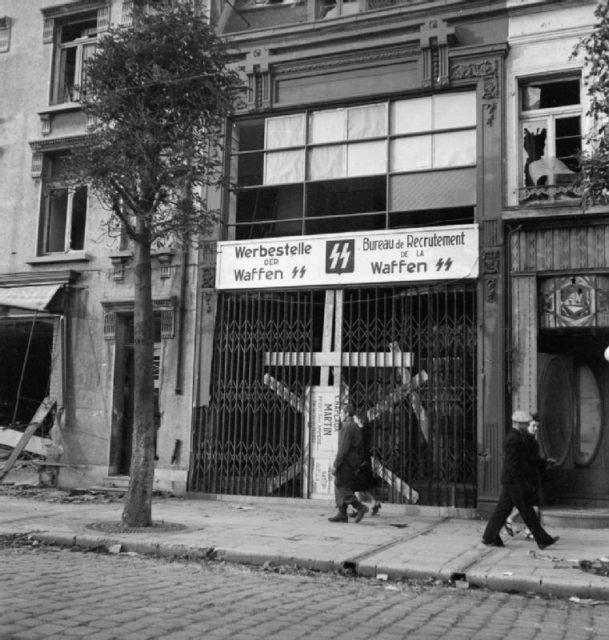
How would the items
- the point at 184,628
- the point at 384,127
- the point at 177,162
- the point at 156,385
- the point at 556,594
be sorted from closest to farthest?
the point at 184,628
the point at 556,594
the point at 177,162
the point at 384,127
the point at 156,385

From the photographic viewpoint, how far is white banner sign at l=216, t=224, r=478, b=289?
13.6 m

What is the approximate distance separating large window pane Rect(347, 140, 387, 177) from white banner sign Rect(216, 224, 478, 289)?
1412 mm

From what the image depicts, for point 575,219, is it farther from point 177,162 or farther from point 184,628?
point 184,628

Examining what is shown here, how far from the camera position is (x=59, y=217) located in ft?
58.0

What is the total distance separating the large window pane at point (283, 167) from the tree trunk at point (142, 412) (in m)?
4.70

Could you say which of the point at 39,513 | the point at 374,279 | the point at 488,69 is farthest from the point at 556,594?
the point at 488,69

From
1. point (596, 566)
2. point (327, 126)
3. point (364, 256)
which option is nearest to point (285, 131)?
point (327, 126)

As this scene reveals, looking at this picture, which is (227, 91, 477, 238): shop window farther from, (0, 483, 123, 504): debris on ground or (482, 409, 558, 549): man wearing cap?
(0, 483, 123, 504): debris on ground

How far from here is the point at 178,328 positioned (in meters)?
15.5

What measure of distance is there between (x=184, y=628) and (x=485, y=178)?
10146 millimetres

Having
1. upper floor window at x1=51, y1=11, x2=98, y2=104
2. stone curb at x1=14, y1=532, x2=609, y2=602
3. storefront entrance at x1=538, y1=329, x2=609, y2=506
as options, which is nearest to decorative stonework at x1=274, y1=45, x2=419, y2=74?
upper floor window at x1=51, y1=11, x2=98, y2=104

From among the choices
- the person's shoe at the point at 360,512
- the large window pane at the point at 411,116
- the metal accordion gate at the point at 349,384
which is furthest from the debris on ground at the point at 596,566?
the large window pane at the point at 411,116

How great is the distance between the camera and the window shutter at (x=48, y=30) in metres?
17.8

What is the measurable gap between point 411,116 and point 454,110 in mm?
794
